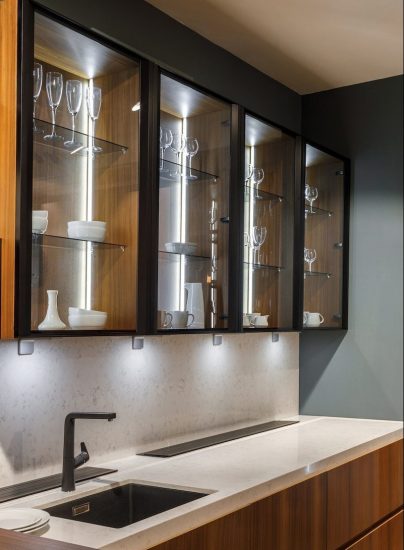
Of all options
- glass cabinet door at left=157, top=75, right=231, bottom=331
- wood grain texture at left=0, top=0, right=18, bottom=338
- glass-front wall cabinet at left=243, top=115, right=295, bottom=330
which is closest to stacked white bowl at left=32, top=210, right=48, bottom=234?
wood grain texture at left=0, top=0, right=18, bottom=338

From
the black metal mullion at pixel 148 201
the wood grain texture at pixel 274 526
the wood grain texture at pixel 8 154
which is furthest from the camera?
the black metal mullion at pixel 148 201

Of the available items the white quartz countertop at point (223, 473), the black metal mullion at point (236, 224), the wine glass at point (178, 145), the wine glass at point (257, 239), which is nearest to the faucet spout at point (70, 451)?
the white quartz countertop at point (223, 473)

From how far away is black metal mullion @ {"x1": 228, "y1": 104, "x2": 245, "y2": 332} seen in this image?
298 cm

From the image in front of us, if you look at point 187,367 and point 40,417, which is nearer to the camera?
point 40,417

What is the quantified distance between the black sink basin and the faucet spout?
0.08m

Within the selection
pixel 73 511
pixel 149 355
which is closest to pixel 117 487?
pixel 73 511

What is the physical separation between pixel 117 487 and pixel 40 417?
36cm

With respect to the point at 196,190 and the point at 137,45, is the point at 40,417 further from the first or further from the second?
the point at 137,45

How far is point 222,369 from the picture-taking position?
3432 millimetres

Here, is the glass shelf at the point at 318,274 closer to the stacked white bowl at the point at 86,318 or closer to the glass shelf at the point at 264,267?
the glass shelf at the point at 264,267

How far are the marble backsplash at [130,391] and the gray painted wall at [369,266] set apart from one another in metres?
0.27

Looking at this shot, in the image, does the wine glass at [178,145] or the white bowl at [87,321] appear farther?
the wine glass at [178,145]

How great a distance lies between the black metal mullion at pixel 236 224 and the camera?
2979 mm

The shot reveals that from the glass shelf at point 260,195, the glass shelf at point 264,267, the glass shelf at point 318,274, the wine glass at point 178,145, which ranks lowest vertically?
the glass shelf at point 318,274
